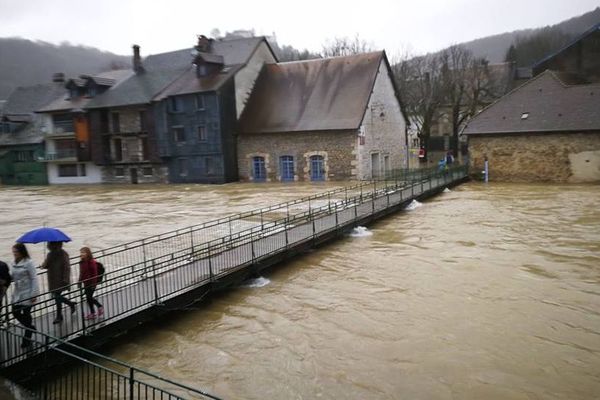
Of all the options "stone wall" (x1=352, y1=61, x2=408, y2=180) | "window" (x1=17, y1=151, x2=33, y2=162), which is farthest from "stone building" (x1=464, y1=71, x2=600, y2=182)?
"window" (x1=17, y1=151, x2=33, y2=162)

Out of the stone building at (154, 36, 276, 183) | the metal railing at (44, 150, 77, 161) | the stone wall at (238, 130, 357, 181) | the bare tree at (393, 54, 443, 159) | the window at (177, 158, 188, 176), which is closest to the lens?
the stone wall at (238, 130, 357, 181)

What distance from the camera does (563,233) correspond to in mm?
15977

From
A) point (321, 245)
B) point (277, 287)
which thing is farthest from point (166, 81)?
point (277, 287)

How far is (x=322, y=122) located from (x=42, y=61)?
78.0 meters

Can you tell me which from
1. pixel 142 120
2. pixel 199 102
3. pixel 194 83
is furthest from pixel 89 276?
pixel 142 120

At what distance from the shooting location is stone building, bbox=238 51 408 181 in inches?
1313

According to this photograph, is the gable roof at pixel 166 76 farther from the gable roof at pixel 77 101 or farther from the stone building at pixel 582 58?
the stone building at pixel 582 58

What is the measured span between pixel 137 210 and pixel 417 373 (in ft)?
65.6

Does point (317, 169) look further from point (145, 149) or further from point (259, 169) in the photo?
point (145, 149)

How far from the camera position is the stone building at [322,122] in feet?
109

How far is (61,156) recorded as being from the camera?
142 feet

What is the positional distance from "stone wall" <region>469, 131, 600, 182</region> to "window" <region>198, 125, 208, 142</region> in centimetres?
1772

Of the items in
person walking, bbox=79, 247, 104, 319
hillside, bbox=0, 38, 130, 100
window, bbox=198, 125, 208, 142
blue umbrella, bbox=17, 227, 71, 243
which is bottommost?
person walking, bbox=79, 247, 104, 319

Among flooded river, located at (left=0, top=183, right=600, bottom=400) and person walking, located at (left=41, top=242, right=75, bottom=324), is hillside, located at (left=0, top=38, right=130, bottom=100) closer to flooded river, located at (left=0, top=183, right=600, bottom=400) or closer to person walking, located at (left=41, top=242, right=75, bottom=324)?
flooded river, located at (left=0, top=183, right=600, bottom=400)
